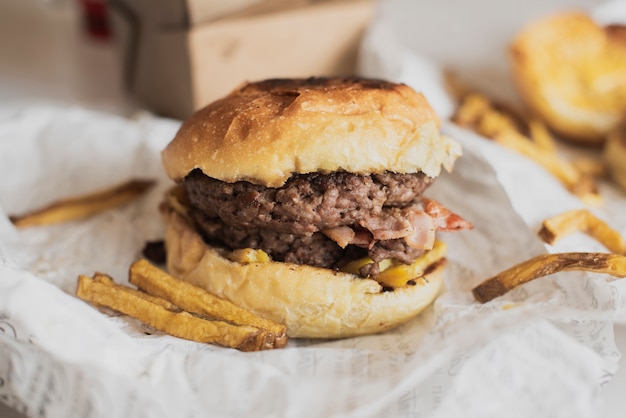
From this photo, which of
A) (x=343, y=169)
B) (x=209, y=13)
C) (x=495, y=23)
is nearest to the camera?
(x=343, y=169)

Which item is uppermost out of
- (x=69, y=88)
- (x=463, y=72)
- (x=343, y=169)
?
(x=343, y=169)

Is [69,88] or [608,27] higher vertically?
[608,27]

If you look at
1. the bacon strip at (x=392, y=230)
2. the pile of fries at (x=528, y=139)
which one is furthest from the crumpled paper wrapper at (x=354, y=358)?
the pile of fries at (x=528, y=139)

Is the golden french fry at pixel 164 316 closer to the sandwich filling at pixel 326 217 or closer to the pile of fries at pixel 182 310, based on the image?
the pile of fries at pixel 182 310

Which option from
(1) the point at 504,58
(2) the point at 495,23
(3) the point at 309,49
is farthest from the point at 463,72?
(3) the point at 309,49

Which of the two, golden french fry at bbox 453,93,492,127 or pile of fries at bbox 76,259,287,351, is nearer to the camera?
pile of fries at bbox 76,259,287,351

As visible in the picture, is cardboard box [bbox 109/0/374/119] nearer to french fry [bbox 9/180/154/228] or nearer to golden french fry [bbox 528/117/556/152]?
french fry [bbox 9/180/154/228]

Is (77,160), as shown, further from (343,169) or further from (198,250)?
(343,169)

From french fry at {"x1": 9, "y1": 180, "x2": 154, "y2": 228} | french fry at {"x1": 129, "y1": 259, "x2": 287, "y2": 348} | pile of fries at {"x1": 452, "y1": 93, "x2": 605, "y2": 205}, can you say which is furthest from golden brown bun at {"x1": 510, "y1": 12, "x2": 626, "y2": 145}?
french fry at {"x1": 129, "y1": 259, "x2": 287, "y2": 348}
